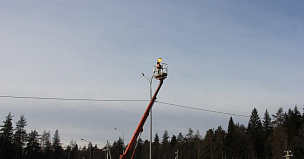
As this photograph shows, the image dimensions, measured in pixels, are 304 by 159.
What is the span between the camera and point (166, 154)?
137625 millimetres

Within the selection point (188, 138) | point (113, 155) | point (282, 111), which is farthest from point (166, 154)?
point (282, 111)

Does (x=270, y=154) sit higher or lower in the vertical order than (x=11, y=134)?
lower

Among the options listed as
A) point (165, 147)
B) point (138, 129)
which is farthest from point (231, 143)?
point (138, 129)

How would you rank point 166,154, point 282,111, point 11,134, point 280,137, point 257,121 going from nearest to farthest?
point 280,137 → point 282,111 → point 11,134 → point 257,121 → point 166,154

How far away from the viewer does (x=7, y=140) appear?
Answer: 312ft

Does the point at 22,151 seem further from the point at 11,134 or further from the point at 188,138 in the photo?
the point at 188,138

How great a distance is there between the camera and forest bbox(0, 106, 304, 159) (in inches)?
3334

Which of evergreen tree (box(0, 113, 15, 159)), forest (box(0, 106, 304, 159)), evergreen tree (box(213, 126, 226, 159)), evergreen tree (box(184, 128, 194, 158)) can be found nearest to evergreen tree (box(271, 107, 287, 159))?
forest (box(0, 106, 304, 159))

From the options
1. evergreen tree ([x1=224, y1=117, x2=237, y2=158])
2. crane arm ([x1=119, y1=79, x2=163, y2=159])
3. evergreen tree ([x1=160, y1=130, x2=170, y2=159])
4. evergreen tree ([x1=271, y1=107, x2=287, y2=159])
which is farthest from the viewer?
evergreen tree ([x1=160, y1=130, x2=170, y2=159])

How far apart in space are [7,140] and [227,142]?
68.7 m

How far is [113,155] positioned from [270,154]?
257 feet

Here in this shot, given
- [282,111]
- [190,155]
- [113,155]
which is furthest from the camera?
[113,155]

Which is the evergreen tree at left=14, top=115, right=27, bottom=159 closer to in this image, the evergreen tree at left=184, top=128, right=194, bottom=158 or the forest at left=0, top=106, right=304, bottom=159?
the forest at left=0, top=106, right=304, bottom=159

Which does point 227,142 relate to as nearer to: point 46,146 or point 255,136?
point 255,136
